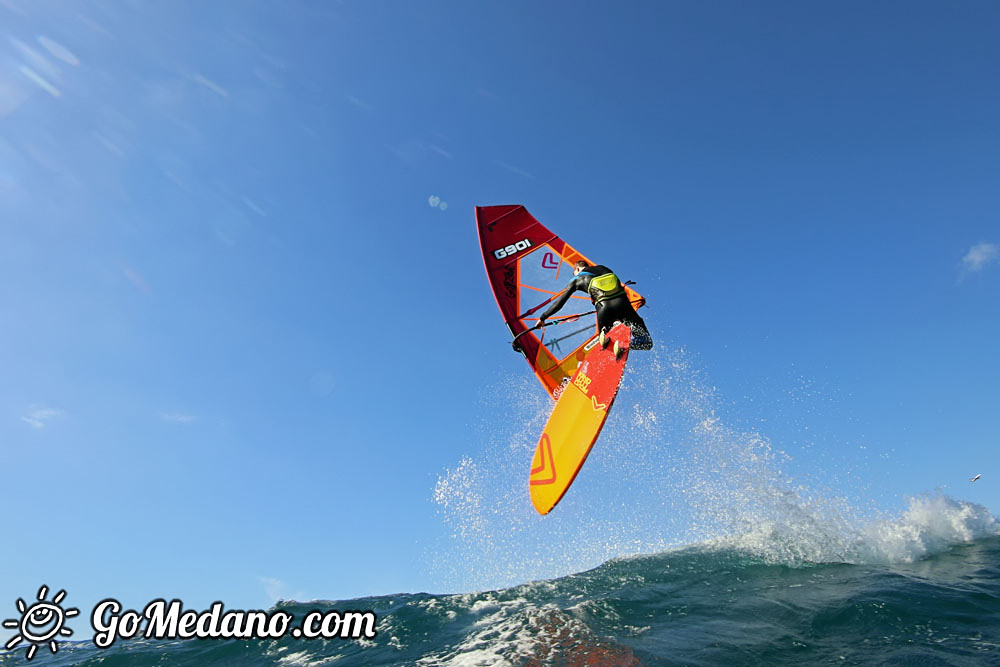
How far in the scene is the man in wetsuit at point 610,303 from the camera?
9961mm

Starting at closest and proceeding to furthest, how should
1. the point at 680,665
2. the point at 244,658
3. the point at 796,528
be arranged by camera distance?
the point at 680,665
the point at 244,658
the point at 796,528

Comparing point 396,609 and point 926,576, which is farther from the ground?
point 396,609

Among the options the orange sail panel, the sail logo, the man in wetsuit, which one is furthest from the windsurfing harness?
the sail logo

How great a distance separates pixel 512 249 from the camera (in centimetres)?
1421

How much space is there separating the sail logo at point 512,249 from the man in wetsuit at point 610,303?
3.85 m

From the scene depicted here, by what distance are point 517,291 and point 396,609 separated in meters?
8.67

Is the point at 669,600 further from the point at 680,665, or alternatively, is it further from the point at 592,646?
the point at 680,665

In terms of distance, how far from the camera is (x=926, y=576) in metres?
9.00

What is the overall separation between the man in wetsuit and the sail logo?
3.85m

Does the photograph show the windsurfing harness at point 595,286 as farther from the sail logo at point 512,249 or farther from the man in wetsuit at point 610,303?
the sail logo at point 512,249

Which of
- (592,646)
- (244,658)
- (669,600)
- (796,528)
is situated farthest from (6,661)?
(796,528)

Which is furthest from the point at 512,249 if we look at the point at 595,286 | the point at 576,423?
the point at 576,423

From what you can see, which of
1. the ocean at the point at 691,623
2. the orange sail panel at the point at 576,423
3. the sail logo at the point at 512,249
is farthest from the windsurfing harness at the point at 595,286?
the ocean at the point at 691,623

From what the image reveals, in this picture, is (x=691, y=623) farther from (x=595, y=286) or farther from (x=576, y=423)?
(x=595, y=286)
